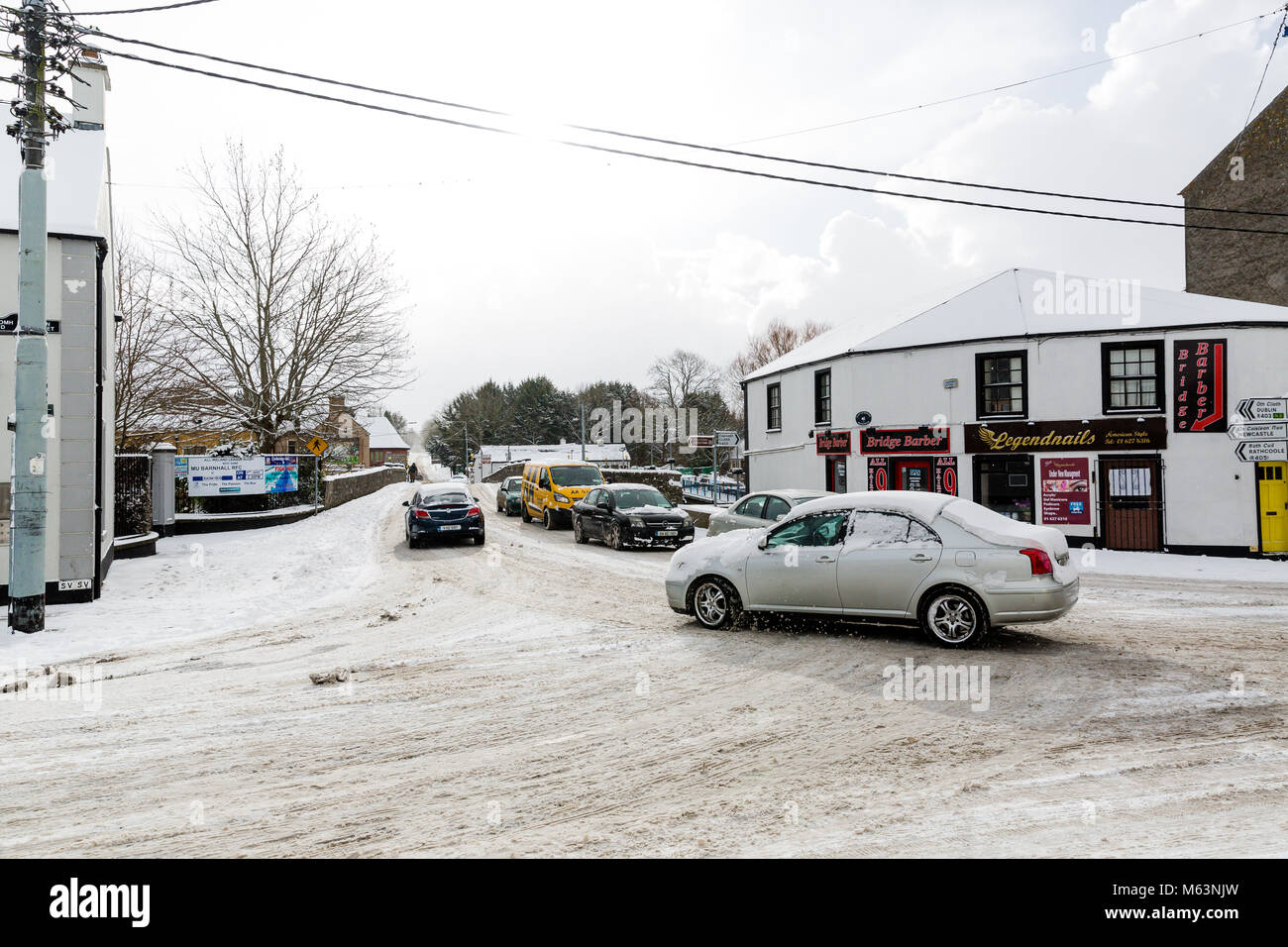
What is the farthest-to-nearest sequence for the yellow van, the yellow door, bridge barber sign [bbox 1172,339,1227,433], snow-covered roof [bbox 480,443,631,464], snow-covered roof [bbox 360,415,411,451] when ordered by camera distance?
snow-covered roof [bbox 360,415,411,451], snow-covered roof [bbox 480,443,631,464], the yellow van, bridge barber sign [bbox 1172,339,1227,433], the yellow door

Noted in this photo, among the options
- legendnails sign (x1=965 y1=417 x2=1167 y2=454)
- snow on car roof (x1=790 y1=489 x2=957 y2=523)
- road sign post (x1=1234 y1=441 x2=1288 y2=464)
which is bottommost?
snow on car roof (x1=790 y1=489 x2=957 y2=523)

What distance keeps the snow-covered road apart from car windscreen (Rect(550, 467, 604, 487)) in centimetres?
1408

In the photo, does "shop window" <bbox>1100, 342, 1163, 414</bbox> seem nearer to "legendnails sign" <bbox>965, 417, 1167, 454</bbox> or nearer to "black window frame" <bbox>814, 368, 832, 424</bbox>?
"legendnails sign" <bbox>965, 417, 1167, 454</bbox>

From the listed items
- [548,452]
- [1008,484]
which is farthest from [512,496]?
[548,452]

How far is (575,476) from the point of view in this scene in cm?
2494

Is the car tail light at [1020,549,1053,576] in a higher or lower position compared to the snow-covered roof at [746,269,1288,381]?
lower

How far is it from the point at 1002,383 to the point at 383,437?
106 metres

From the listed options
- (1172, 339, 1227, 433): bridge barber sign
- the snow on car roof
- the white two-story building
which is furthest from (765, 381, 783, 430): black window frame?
the snow on car roof

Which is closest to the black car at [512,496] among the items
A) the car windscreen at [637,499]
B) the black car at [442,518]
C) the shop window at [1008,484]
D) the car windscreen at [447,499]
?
the car windscreen at [447,499]

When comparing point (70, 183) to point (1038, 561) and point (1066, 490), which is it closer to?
point (1038, 561)

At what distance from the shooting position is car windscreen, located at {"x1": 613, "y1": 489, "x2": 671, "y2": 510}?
1905 centimetres

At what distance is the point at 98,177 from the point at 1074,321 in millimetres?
22368

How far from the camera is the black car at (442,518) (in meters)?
18.8
